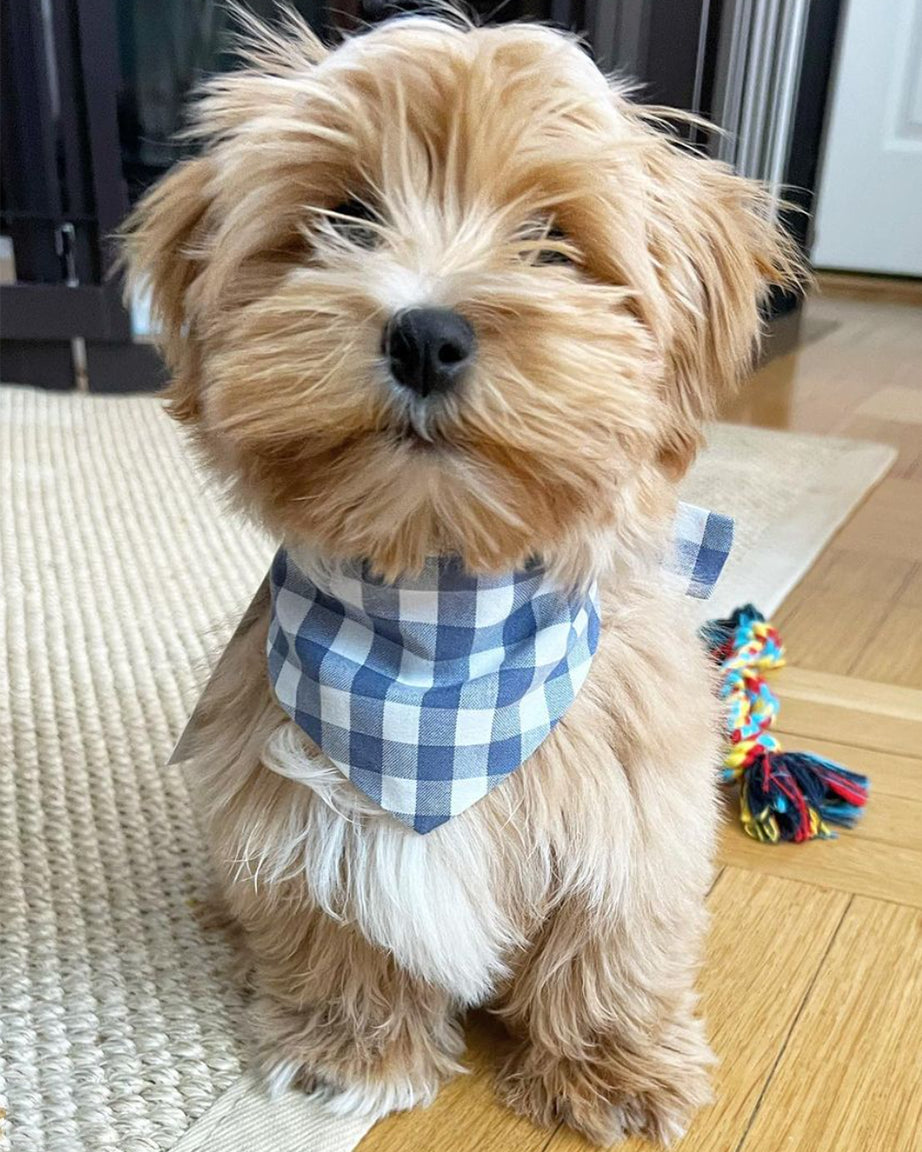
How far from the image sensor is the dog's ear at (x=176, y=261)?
0.76 m

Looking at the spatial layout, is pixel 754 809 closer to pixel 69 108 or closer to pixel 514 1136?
pixel 514 1136

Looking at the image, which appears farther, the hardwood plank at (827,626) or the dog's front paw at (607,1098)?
the hardwood plank at (827,626)

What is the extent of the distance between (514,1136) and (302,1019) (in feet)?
0.51

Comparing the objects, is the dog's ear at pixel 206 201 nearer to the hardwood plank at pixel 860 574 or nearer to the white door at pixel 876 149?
the hardwood plank at pixel 860 574

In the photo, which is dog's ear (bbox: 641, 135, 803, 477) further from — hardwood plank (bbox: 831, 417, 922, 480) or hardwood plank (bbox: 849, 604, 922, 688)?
hardwood plank (bbox: 831, 417, 922, 480)

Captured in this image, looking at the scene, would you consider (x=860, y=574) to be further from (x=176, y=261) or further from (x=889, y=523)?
(x=176, y=261)

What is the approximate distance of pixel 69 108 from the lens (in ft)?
7.39

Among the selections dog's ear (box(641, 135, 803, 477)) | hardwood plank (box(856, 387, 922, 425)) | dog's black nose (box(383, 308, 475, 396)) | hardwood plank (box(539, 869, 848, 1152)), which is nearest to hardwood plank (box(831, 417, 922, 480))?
hardwood plank (box(856, 387, 922, 425))

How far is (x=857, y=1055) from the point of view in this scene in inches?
33.3

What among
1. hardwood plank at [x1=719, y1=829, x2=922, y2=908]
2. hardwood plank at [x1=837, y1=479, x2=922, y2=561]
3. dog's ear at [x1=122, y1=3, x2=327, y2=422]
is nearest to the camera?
dog's ear at [x1=122, y1=3, x2=327, y2=422]

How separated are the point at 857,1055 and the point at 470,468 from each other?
51cm

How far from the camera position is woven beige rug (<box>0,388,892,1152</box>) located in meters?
0.79

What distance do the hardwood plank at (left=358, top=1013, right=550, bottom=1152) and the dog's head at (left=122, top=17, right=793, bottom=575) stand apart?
363 millimetres

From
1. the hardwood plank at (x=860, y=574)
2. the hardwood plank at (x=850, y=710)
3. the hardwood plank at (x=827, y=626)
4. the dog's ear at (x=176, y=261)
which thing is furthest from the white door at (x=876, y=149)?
the dog's ear at (x=176, y=261)
